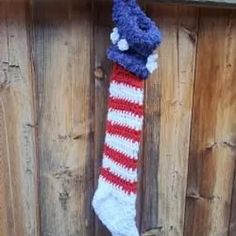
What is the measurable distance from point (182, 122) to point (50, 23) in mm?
371

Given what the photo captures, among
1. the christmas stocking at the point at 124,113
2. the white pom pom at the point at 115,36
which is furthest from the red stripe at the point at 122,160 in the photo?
the white pom pom at the point at 115,36

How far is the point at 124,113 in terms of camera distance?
911mm

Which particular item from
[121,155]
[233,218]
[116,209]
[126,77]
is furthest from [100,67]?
[233,218]

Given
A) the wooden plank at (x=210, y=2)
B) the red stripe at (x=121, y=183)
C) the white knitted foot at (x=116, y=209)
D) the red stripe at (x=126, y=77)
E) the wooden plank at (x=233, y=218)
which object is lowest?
the wooden plank at (x=233, y=218)

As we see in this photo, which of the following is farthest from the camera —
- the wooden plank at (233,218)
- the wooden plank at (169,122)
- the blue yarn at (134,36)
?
the wooden plank at (233,218)

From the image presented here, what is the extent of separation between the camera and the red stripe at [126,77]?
90 cm

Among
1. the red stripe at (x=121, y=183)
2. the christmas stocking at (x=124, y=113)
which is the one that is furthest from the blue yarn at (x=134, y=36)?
the red stripe at (x=121, y=183)

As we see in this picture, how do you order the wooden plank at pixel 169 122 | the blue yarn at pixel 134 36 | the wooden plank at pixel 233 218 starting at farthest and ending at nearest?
the wooden plank at pixel 233 218
the wooden plank at pixel 169 122
the blue yarn at pixel 134 36

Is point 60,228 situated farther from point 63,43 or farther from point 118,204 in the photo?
point 63,43

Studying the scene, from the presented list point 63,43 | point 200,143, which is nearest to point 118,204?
point 200,143

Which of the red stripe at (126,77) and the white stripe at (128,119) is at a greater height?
the red stripe at (126,77)

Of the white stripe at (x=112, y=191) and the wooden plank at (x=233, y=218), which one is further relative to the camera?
the wooden plank at (x=233, y=218)

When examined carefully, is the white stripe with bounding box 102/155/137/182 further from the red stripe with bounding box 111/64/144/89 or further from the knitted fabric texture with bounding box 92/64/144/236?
the red stripe with bounding box 111/64/144/89

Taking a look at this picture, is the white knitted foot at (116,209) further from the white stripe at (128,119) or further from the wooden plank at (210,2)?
the wooden plank at (210,2)
